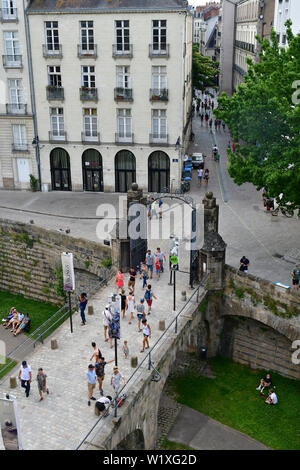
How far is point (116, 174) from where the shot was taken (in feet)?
139

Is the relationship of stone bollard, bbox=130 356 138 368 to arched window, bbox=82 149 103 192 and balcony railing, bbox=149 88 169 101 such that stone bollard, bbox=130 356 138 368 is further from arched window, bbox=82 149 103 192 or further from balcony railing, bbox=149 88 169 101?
arched window, bbox=82 149 103 192

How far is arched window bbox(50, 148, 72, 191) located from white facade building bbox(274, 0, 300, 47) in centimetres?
1990

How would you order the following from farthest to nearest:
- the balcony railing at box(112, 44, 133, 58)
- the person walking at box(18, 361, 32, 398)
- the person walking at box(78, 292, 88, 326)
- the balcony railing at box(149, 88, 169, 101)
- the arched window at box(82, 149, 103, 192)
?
the arched window at box(82, 149, 103, 192) → the balcony railing at box(149, 88, 169, 101) → the balcony railing at box(112, 44, 133, 58) → the person walking at box(78, 292, 88, 326) → the person walking at box(18, 361, 32, 398)

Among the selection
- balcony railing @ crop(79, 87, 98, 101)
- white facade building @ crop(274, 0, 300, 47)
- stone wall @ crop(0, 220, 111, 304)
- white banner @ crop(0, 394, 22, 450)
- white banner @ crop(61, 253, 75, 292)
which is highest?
white facade building @ crop(274, 0, 300, 47)

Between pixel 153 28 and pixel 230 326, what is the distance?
22.4 m

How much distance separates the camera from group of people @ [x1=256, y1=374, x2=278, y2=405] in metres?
24.0

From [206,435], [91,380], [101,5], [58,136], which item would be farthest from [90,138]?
[91,380]

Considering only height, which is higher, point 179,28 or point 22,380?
point 179,28

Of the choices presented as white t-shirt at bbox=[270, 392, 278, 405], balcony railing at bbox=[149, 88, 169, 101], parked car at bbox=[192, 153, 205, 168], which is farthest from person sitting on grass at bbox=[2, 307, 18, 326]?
parked car at bbox=[192, 153, 205, 168]

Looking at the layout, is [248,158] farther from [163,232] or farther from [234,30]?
[234,30]

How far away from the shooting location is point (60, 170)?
43.3 metres

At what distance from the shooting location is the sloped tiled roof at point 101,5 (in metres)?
37.4
